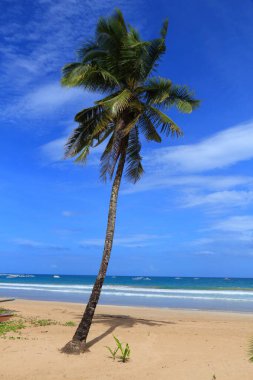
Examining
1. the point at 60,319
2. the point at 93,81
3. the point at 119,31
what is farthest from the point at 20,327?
the point at 119,31

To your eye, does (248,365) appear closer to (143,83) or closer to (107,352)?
(107,352)

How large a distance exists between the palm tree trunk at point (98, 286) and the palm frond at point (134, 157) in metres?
1.52

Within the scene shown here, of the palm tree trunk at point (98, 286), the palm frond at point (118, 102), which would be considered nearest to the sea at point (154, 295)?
the palm tree trunk at point (98, 286)

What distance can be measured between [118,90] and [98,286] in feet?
18.4

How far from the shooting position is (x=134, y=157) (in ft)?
42.4

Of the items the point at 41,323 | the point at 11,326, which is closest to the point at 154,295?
the point at 41,323

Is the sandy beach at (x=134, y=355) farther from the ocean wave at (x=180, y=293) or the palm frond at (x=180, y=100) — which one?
the ocean wave at (x=180, y=293)

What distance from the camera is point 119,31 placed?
1116cm

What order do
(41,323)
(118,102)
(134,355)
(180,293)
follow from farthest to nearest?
(180,293), (41,323), (118,102), (134,355)

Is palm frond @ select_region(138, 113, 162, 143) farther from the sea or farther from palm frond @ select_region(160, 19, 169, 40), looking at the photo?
the sea

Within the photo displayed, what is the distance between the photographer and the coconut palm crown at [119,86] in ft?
35.9

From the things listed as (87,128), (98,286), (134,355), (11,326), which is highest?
(87,128)

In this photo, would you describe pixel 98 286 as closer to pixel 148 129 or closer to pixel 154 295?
pixel 148 129

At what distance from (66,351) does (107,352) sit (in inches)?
39.2
